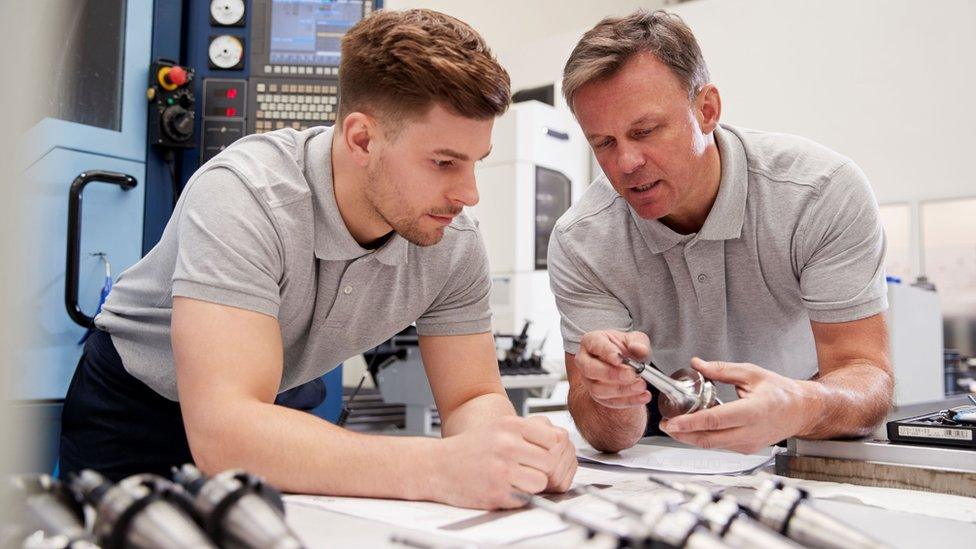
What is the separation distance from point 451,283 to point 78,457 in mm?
712

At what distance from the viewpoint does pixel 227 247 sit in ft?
3.45

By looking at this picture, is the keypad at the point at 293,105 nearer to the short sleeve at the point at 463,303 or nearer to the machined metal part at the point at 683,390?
the short sleeve at the point at 463,303

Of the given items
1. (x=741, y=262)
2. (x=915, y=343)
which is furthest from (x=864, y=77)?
(x=741, y=262)

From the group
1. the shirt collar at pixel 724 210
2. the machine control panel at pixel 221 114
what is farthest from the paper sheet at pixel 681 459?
→ the machine control panel at pixel 221 114

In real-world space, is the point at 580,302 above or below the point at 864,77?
below

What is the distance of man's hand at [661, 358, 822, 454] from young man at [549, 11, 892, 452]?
183mm

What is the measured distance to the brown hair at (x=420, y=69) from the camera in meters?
1.16

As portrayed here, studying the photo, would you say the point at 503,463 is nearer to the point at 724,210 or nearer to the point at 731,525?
the point at 731,525

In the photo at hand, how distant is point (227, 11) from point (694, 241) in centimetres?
153

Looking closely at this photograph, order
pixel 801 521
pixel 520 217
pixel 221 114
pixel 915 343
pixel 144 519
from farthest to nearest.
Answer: pixel 520 217 → pixel 915 343 → pixel 221 114 → pixel 801 521 → pixel 144 519

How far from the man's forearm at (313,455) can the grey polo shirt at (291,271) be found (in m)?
0.16

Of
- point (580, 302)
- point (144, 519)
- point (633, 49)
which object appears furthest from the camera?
point (580, 302)

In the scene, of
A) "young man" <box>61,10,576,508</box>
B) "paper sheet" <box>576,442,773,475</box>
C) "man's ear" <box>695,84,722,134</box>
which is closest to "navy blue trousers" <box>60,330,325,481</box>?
"young man" <box>61,10,576,508</box>

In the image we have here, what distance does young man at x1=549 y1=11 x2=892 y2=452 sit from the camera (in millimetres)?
1334
